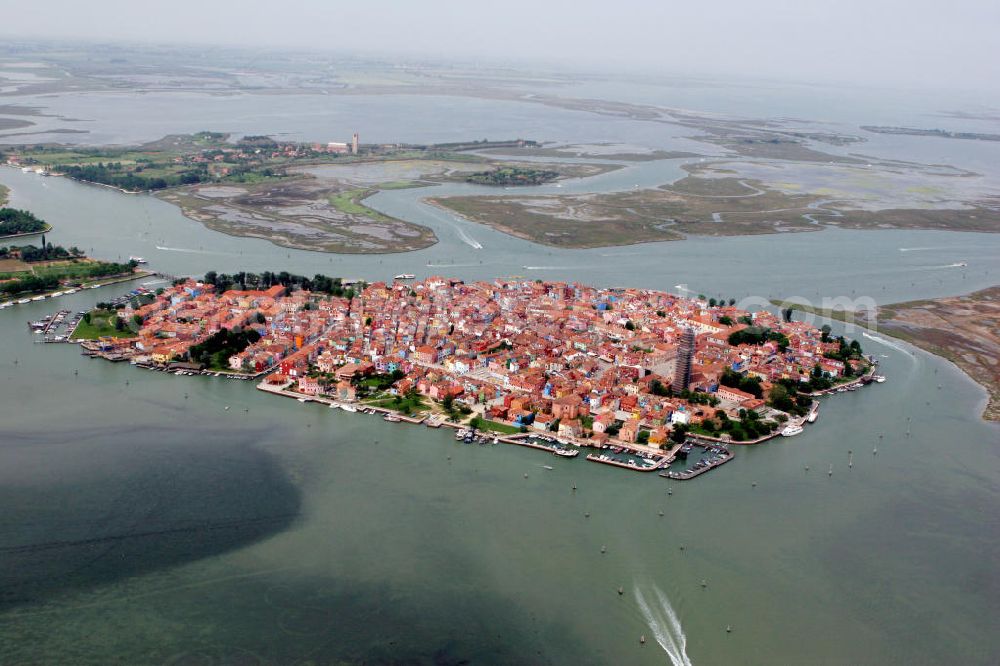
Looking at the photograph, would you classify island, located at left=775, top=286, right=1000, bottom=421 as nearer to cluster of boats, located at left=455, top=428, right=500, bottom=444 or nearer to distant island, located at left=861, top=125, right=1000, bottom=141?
cluster of boats, located at left=455, top=428, right=500, bottom=444

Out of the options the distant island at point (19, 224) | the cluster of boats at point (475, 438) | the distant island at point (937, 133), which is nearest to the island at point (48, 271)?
the distant island at point (19, 224)

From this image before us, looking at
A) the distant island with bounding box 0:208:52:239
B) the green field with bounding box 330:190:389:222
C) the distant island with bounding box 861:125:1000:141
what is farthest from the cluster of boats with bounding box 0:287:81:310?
the distant island with bounding box 861:125:1000:141

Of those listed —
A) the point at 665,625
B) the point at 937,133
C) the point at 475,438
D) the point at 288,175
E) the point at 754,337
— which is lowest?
the point at 665,625

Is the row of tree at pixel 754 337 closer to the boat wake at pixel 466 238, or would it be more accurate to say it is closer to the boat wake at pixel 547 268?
the boat wake at pixel 547 268

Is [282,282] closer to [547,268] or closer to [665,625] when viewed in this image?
[547,268]

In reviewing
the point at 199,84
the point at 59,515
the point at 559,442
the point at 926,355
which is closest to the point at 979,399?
the point at 926,355

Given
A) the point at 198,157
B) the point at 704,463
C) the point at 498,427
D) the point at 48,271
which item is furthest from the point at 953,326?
the point at 198,157

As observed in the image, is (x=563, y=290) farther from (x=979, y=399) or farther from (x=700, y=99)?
(x=700, y=99)
